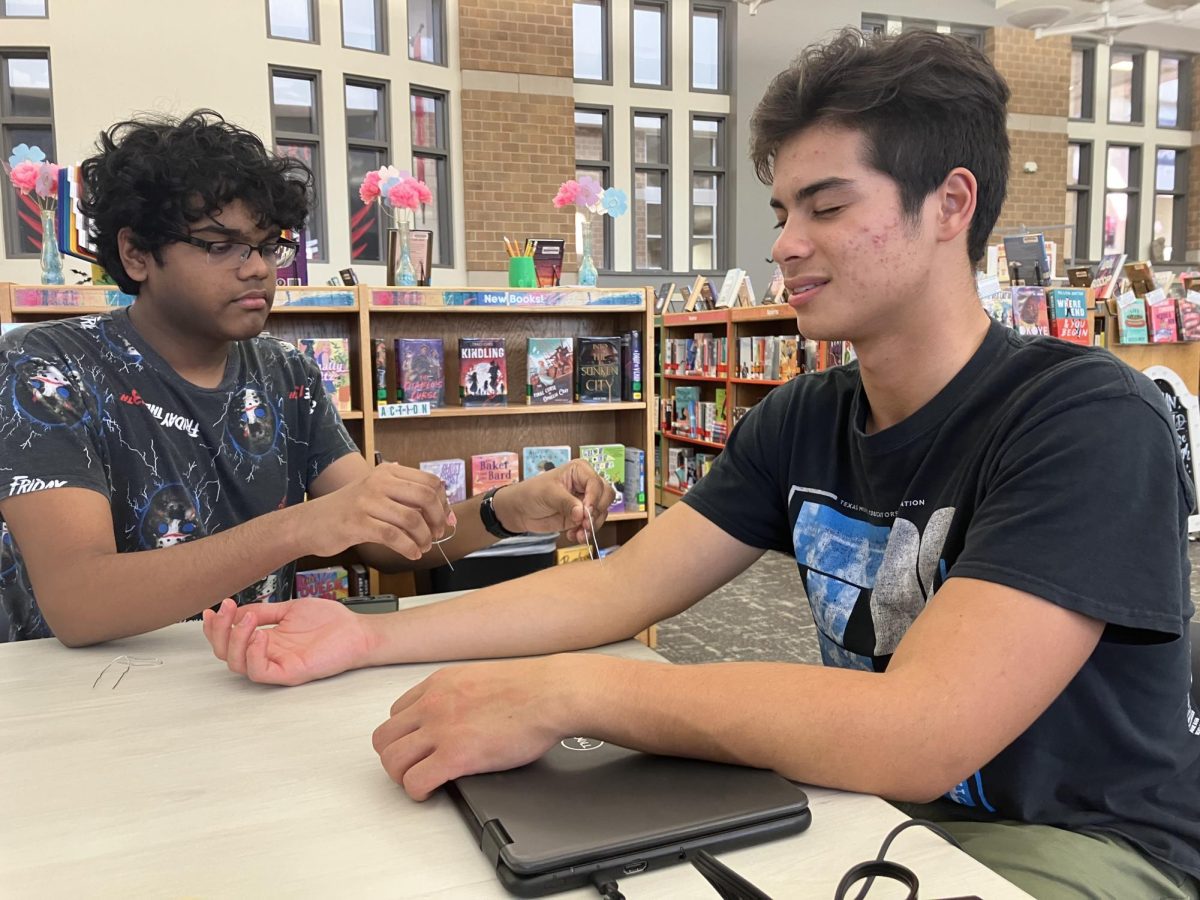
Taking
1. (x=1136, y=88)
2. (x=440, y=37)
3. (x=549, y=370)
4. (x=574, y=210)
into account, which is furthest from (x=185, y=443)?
(x=1136, y=88)

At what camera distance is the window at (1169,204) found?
1249 cm

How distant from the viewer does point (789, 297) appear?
1.22m

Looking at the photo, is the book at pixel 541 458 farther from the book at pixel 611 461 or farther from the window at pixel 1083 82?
the window at pixel 1083 82

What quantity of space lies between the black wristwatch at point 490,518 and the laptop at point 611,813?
Answer: 87 centimetres

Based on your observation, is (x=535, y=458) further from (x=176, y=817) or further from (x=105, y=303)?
(x=176, y=817)

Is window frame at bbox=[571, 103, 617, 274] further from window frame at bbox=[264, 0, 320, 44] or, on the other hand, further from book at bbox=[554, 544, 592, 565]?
book at bbox=[554, 544, 592, 565]

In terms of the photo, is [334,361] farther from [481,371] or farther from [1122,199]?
[1122,199]

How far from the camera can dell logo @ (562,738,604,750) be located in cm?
85

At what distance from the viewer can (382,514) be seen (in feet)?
4.04

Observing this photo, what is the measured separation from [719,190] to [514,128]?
288cm

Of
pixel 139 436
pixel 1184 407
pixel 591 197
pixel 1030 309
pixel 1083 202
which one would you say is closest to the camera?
pixel 139 436

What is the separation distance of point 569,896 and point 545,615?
1.89 ft

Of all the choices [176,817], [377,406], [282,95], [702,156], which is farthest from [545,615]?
[702,156]

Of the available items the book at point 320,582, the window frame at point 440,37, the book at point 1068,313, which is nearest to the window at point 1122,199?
the book at point 1068,313
